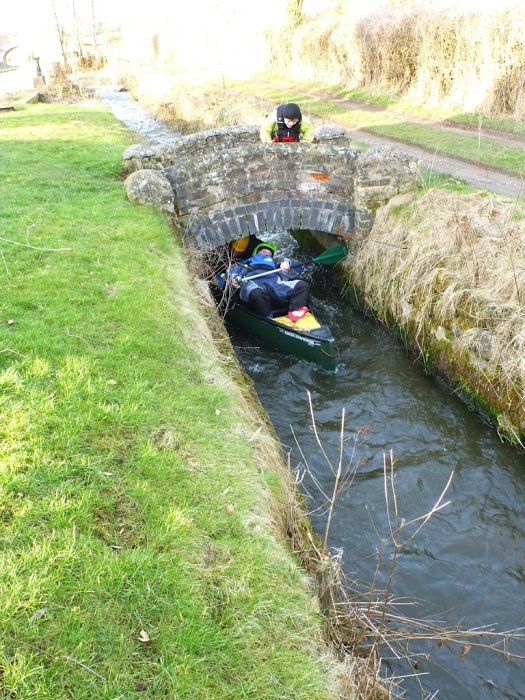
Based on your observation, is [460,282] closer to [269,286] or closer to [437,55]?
[269,286]

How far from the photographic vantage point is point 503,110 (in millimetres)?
14539

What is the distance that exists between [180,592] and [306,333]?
215 inches

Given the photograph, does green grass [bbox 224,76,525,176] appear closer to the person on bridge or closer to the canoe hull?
the person on bridge

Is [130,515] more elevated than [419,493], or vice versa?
[130,515]

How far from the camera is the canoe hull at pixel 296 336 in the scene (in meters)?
7.96

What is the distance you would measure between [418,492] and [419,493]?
2 cm

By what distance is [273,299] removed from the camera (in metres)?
8.71

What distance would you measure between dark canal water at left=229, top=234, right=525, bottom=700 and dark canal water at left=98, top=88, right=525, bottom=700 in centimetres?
1

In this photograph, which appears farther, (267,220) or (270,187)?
(267,220)

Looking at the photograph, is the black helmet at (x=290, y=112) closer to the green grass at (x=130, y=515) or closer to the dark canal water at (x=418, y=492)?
the dark canal water at (x=418, y=492)

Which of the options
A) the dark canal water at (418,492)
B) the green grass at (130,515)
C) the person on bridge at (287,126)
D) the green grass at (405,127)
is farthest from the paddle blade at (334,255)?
the green grass at (130,515)

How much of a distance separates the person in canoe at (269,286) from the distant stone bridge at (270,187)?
2.40ft

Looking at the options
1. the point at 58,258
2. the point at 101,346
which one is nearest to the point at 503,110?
the point at 58,258

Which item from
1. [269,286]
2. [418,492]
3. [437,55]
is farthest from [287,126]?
[437,55]
